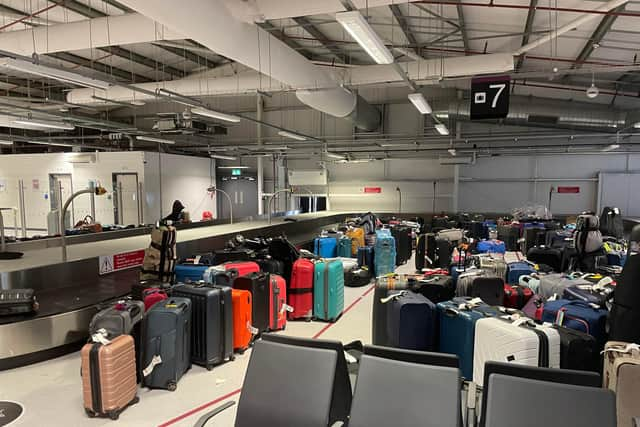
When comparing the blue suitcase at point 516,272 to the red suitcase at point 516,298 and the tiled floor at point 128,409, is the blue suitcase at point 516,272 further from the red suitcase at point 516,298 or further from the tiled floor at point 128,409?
the tiled floor at point 128,409

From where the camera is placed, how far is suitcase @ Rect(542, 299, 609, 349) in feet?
9.87

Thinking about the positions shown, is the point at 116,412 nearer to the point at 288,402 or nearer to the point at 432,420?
the point at 288,402

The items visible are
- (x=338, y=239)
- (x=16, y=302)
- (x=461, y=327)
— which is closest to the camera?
(x=461, y=327)

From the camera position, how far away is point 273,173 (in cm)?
1672

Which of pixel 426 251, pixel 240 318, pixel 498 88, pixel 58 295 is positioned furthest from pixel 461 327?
pixel 426 251

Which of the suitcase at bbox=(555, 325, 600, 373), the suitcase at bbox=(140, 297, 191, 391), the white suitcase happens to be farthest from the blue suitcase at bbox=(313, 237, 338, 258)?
the suitcase at bbox=(555, 325, 600, 373)

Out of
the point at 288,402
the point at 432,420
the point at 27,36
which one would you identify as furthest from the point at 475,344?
the point at 27,36

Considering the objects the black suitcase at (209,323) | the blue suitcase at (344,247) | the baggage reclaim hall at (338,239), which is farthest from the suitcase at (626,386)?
the blue suitcase at (344,247)

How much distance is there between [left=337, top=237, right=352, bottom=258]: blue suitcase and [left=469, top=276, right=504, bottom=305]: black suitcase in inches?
189

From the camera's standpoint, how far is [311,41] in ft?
32.9

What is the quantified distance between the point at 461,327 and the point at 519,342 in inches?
25.0

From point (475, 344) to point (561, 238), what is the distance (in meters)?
6.59

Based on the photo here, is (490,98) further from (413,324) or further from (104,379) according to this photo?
(104,379)

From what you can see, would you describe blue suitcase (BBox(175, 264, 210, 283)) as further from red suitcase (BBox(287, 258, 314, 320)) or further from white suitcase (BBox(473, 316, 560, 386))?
white suitcase (BBox(473, 316, 560, 386))
